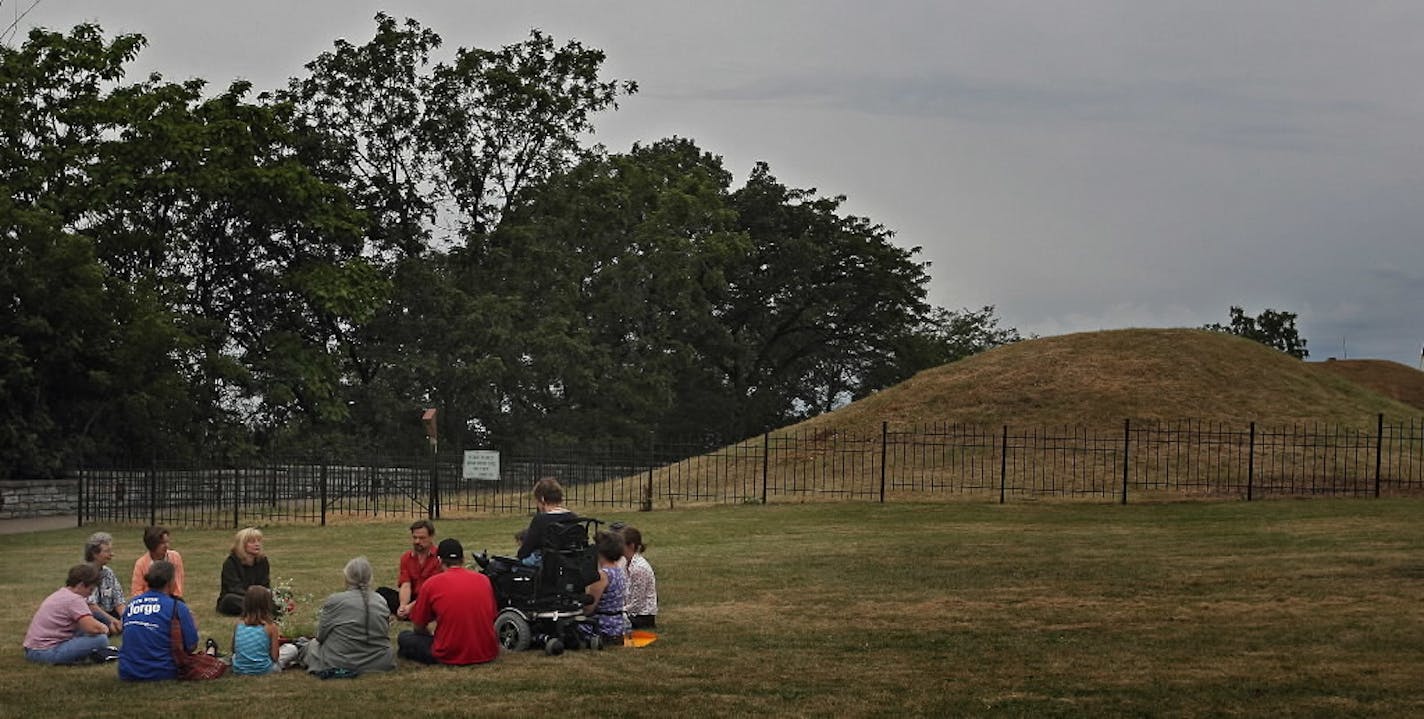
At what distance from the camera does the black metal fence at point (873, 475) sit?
33812 mm

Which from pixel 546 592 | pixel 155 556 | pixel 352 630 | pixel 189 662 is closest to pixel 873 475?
pixel 546 592

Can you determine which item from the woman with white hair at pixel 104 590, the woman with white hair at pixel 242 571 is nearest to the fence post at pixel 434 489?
the woman with white hair at pixel 242 571

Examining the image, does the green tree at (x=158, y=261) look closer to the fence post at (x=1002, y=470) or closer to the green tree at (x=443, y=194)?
the green tree at (x=443, y=194)

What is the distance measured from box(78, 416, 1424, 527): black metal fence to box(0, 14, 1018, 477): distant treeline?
3.47 m

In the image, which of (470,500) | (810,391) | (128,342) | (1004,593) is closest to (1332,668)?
(1004,593)

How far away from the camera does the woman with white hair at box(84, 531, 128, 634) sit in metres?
14.0

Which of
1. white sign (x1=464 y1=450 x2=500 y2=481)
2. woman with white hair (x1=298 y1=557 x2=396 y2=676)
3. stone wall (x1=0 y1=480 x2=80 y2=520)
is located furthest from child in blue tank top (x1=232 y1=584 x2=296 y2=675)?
stone wall (x1=0 y1=480 x2=80 y2=520)

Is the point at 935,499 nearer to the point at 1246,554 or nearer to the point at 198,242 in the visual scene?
the point at 1246,554

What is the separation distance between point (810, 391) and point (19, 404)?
130ft

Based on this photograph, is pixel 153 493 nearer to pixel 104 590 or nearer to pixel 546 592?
pixel 104 590

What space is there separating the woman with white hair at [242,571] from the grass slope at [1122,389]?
27.2 meters

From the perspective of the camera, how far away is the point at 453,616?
41.8 ft

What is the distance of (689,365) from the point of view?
5775 centimetres

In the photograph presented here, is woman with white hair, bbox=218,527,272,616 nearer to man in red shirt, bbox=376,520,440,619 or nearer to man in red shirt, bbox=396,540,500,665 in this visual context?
man in red shirt, bbox=376,520,440,619
